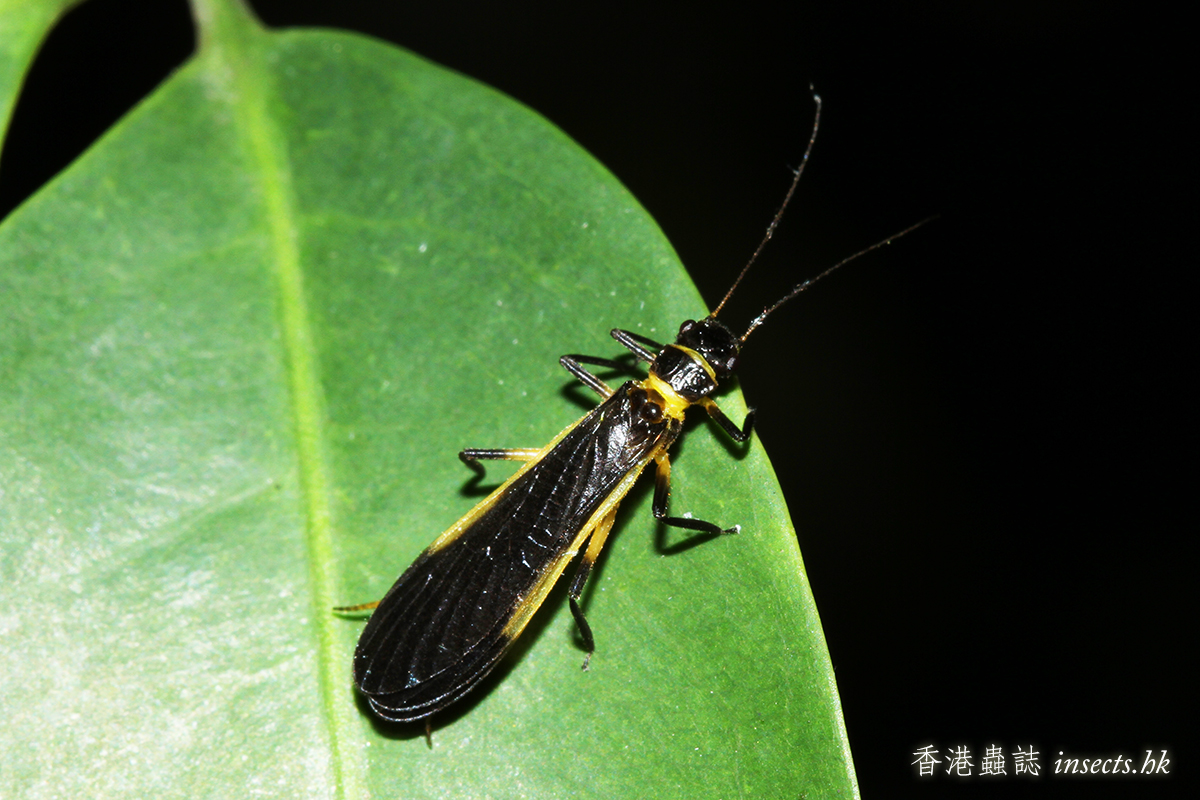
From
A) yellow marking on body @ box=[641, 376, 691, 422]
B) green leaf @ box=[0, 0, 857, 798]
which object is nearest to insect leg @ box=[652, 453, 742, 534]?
green leaf @ box=[0, 0, 857, 798]

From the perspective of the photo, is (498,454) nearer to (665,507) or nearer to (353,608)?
(665,507)

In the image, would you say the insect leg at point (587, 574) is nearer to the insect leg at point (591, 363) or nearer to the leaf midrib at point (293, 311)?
the insect leg at point (591, 363)

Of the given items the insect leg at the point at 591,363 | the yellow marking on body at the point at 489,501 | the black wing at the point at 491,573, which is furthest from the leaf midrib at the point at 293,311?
the insect leg at the point at 591,363

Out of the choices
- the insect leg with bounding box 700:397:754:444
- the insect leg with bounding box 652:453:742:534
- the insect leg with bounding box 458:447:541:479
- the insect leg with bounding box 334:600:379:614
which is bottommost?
the insect leg with bounding box 334:600:379:614

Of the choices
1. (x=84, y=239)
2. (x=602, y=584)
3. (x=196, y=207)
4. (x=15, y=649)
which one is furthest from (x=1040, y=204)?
(x=15, y=649)

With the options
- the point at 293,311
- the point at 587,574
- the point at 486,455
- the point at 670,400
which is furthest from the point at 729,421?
the point at 293,311

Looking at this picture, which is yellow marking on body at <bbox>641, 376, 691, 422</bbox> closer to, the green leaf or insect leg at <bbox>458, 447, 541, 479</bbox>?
the green leaf
